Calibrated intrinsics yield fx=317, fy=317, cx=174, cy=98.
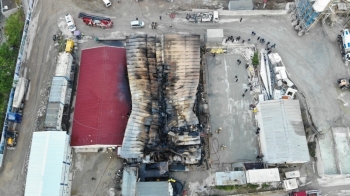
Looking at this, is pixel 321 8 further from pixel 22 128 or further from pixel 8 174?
pixel 8 174

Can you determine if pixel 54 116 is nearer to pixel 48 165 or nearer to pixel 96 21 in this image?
pixel 48 165

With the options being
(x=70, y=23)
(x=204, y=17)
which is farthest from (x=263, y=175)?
(x=70, y=23)

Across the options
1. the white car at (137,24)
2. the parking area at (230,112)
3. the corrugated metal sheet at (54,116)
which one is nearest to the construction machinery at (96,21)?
the white car at (137,24)

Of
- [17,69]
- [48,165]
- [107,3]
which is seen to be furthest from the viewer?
[107,3]

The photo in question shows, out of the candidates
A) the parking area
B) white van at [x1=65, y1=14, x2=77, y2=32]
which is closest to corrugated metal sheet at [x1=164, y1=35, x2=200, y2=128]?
the parking area

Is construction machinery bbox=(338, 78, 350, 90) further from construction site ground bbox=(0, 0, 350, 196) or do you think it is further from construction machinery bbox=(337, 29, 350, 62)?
construction machinery bbox=(337, 29, 350, 62)

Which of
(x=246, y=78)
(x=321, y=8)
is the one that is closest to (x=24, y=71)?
(x=246, y=78)

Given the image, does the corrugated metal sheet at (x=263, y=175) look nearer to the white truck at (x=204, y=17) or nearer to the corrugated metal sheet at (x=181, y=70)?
the corrugated metal sheet at (x=181, y=70)
